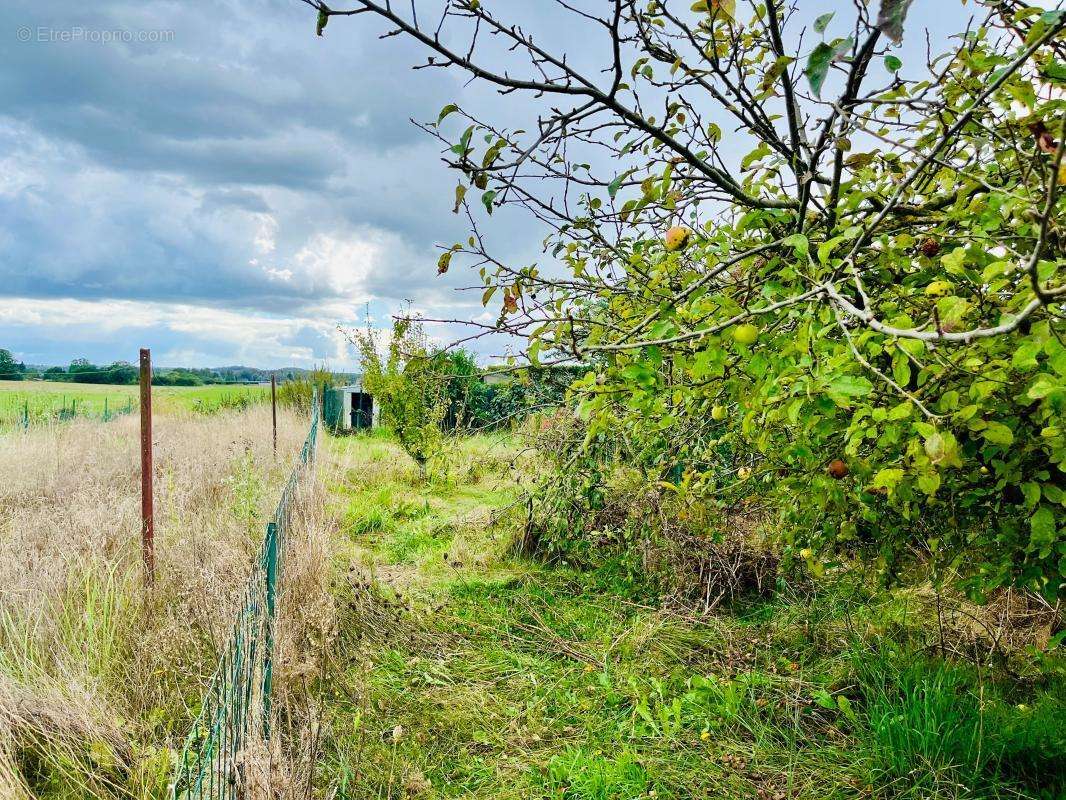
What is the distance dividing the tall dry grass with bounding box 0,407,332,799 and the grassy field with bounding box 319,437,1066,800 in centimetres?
59

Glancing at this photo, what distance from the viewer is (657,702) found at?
11.0 feet

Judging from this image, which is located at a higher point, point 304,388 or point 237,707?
point 304,388

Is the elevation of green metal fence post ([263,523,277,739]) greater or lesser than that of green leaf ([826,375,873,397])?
lesser

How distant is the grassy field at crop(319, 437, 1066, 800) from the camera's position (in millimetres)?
2695

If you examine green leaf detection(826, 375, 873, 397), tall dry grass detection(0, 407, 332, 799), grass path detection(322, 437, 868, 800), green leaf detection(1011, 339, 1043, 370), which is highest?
green leaf detection(1011, 339, 1043, 370)

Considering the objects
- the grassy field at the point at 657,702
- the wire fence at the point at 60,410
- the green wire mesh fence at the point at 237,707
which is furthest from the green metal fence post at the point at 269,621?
the wire fence at the point at 60,410

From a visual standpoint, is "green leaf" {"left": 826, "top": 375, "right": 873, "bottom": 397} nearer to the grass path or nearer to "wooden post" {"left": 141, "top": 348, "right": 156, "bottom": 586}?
the grass path

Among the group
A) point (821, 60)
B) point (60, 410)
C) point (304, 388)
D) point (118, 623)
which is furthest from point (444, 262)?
point (304, 388)

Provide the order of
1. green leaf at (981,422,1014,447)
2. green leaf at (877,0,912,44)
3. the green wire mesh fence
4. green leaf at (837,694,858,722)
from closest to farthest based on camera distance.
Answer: green leaf at (877,0,912,44) → green leaf at (981,422,1014,447) → the green wire mesh fence → green leaf at (837,694,858,722)

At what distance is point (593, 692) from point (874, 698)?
55.7 inches

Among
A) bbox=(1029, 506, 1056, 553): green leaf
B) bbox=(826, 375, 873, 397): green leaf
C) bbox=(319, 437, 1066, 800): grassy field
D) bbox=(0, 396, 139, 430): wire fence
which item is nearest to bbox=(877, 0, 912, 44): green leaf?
bbox=(826, 375, 873, 397): green leaf

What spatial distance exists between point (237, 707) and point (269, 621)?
0.78 m

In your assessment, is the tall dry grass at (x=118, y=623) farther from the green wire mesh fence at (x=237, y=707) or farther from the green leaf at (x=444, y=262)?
the green leaf at (x=444, y=262)

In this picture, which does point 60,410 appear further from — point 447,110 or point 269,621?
point 447,110
